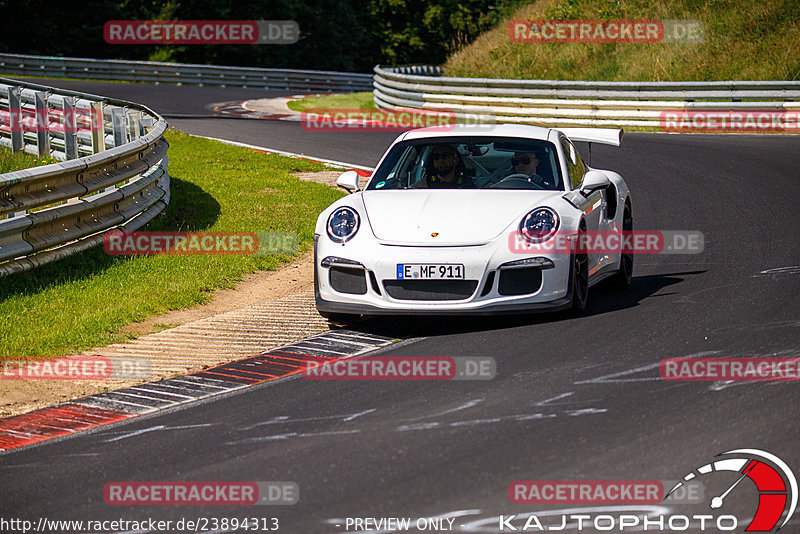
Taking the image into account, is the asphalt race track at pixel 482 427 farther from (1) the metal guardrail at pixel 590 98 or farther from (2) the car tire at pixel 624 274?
(1) the metal guardrail at pixel 590 98

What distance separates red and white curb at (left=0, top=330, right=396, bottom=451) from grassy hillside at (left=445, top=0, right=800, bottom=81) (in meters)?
20.4

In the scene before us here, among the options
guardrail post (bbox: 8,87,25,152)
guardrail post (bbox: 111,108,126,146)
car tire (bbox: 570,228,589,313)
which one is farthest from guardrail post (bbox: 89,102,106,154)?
car tire (bbox: 570,228,589,313)

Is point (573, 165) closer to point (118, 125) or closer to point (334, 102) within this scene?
point (118, 125)

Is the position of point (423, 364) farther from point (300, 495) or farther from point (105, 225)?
point (105, 225)

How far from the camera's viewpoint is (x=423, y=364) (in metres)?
6.77

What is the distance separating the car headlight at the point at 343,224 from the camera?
7.92 meters

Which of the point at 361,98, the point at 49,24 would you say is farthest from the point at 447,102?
the point at 49,24

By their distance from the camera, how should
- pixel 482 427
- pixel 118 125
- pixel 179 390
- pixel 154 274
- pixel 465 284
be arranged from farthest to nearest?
1. pixel 118 125
2. pixel 154 274
3. pixel 465 284
4. pixel 179 390
5. pixel 482 427

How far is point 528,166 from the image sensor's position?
8773mm

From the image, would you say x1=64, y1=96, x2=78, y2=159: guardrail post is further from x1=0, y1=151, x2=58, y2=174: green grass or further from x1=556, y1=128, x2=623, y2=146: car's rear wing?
x1=556, y1=128, x2=623, y2=146: car's rear wing

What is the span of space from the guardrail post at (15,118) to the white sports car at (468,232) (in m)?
9.64

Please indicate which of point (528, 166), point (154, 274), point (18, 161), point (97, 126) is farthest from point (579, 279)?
point (18, 161)

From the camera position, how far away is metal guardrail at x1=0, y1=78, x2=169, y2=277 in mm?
8906

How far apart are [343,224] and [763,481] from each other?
13.3ft
